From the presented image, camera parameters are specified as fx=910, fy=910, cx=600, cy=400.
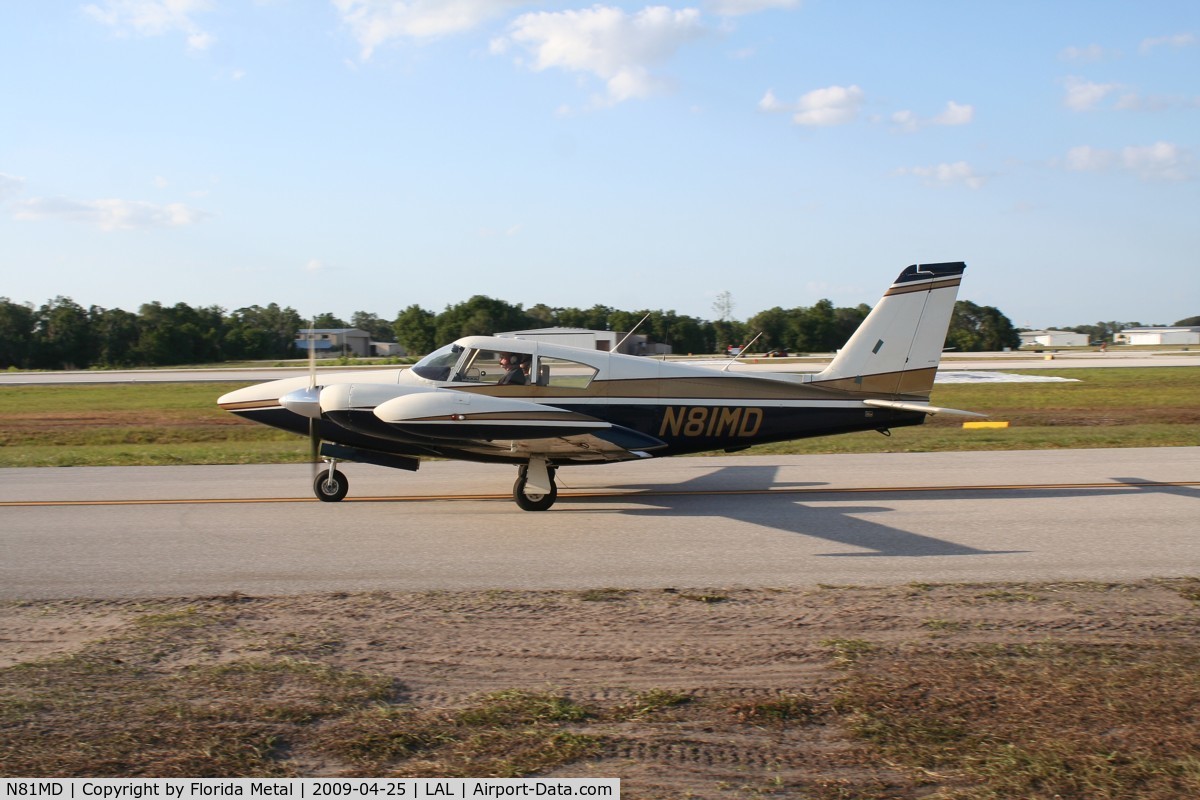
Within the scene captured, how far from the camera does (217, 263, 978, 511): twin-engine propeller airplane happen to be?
10562 millimetres

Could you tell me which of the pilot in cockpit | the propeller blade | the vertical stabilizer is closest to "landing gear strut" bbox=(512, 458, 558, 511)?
the pilot in cockpit

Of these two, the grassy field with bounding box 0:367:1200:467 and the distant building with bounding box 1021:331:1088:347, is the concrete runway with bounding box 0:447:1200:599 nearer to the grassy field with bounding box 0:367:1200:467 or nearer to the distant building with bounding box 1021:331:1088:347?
the grassy field with bounding box 0:367:1200:467

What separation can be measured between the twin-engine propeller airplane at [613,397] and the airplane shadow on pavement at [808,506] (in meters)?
0.68

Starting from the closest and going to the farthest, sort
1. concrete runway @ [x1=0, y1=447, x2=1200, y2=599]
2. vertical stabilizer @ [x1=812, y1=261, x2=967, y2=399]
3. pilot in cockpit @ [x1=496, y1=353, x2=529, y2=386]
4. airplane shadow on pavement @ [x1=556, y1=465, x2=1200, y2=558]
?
concrete runway @ [x1=0, y1=447, x2=1200, y2=599] < airplane shadow on pavement @ [x1=556, y1=465, x2=1200, y2=558] < pilot in cockpit @ [x1=496, y1=353, x2=529, y2=386] < vertical stabilizer @ [x1=812, y1=261, x2=967, y2=399]

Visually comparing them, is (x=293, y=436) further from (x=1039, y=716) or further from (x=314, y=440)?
(x=1039, y=716)

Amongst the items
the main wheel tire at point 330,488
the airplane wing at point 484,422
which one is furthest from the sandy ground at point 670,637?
the main wheel tire at point 330,488

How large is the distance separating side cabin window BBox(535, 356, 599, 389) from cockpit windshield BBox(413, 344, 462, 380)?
1064 mm

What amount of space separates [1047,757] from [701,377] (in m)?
7.99

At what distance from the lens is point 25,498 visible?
11.9 m

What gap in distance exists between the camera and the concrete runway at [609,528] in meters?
7.80

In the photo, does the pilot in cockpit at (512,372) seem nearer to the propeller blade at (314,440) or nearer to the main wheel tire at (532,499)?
the main wheel tire at (532,499)

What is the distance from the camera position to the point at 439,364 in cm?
1143

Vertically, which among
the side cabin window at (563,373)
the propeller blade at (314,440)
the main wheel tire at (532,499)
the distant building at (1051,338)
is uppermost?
the distant building at (1051,338)

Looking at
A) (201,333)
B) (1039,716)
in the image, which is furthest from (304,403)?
(201,333)
